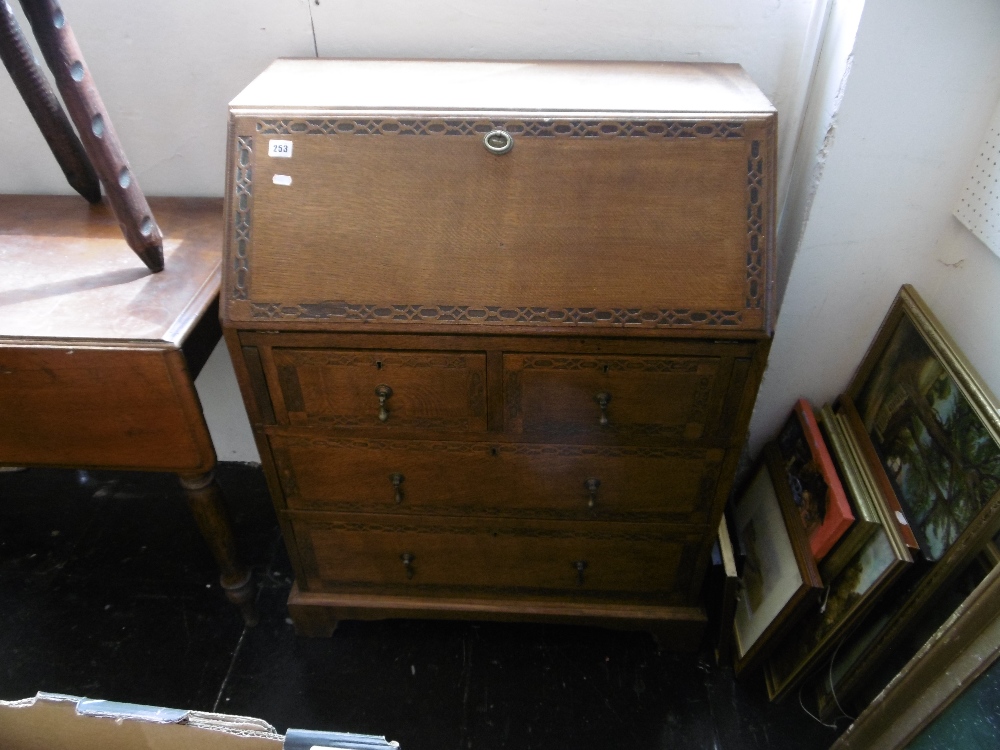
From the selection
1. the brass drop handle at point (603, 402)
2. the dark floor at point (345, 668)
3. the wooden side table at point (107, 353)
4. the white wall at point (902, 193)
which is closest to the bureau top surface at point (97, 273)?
the wooden side table at point (107, 353)

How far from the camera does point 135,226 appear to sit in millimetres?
1174

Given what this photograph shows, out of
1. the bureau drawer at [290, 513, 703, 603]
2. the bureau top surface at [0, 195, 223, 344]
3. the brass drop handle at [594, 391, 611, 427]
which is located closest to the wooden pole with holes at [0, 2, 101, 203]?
the bureau top surface at [0, 195, 223, 344]

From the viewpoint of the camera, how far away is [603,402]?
1107 millimetres

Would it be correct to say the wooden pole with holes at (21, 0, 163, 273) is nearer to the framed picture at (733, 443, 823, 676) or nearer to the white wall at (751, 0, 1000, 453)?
the white wall at (751, 0, 1000, 453)

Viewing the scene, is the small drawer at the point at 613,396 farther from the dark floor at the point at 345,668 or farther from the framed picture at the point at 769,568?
the dark floor at the point at 345,668

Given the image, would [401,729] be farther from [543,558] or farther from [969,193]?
[969,193]

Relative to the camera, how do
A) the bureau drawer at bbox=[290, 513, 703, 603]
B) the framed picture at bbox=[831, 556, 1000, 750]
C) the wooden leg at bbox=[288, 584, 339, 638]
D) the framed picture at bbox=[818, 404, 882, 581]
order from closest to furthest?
the framed picture at bbox=[831, 556, 1000, 750] → the framed picture at bbox=[818, 404, 882, 581] → the bureau drawer at bbox=[290, 513, 703, 603] → the wooden leg at bbox=[288, 584, 339, 638]

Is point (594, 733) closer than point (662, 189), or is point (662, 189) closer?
point (662, 189)

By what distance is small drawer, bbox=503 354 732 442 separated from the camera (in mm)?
1073

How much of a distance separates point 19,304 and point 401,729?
3.64 feet

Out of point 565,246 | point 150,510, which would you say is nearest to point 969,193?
point 565,246

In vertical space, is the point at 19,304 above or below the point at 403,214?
below

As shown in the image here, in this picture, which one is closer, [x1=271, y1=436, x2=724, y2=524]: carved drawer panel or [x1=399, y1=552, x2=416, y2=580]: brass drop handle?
[x1=271, y1=436, x2=724, y2=524]: carved drawer panel

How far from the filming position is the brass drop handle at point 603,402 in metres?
1.11
